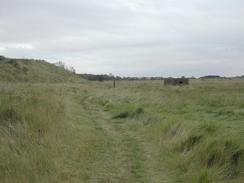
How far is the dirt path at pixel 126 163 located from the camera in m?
6.34

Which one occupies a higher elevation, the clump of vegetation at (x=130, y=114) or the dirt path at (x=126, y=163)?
the clump of vegetation at (x=130, y=114)

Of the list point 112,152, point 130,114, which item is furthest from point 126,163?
point 130,114

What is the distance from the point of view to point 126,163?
7.30 m

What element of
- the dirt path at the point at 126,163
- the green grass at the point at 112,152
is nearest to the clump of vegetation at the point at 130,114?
the green grass at the point at 112,152

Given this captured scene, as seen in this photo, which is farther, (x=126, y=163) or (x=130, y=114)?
(x=130, y=114)

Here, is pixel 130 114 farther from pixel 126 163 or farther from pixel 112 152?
pixel 126 163

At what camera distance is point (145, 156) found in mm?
8000

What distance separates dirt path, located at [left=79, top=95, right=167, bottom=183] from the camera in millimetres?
6344

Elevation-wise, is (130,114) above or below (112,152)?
above

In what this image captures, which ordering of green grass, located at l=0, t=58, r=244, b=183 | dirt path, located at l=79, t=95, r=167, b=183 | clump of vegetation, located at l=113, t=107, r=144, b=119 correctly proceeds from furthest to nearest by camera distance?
clump of vegetation, located at l=113, t=107, r=144, b=119, dirt path, located at l=79, t=95, r=167, b=183, green grass, located at l=0, t=58, r=244, b=183

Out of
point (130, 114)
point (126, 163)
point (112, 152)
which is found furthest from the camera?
point (130, 114)

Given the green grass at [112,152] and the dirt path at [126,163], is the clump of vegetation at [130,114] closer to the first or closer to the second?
the green grass at [112,152]

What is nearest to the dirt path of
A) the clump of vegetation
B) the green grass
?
the green grass

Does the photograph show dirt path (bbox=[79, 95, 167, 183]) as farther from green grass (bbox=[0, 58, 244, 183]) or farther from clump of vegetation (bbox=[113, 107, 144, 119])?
clump of vegetation (bbox=[113, 107, 144, 119])
